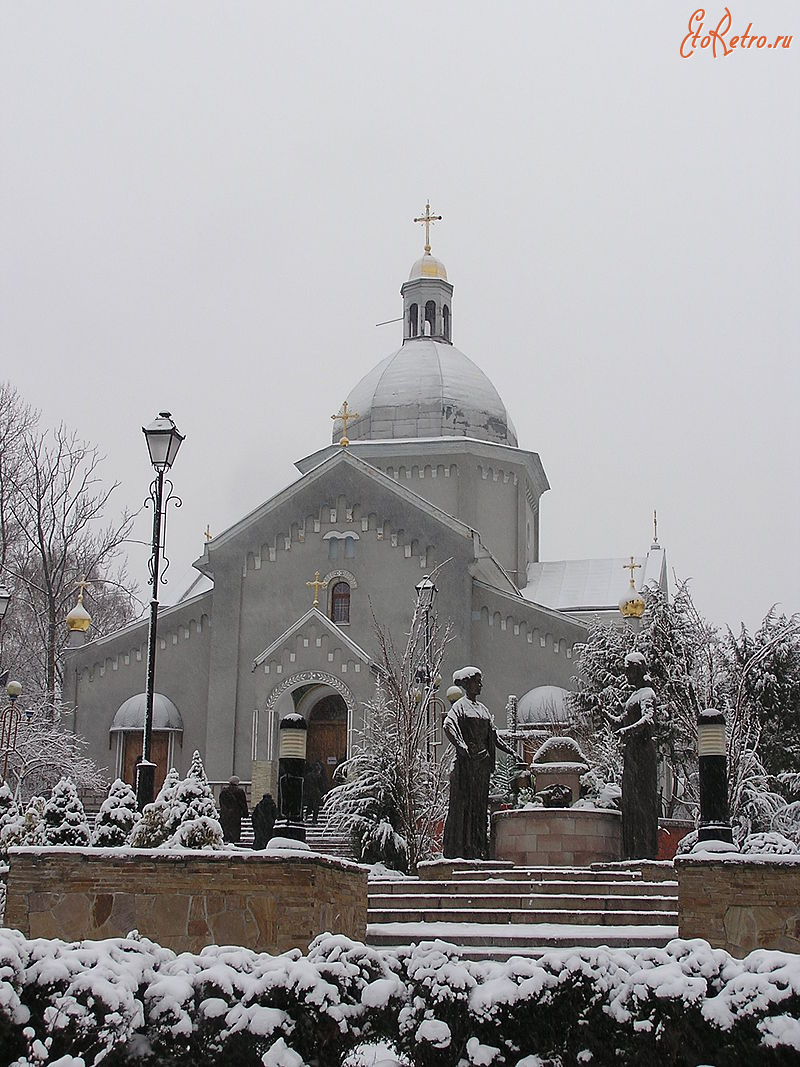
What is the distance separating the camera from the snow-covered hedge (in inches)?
248

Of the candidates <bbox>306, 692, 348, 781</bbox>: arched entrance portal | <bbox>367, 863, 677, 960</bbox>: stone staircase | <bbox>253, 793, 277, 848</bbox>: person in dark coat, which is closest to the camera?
<bbox>367, 863, 677, 960</bbox>: stone staircase

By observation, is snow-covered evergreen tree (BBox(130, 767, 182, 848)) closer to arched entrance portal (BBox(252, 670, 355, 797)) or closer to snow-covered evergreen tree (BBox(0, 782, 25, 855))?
snow-covered evergreen tree (BBox(0, 782, 25, 855))

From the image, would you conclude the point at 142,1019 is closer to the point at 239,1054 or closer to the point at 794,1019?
the point at 239,1054

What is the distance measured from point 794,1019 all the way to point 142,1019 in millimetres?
3162

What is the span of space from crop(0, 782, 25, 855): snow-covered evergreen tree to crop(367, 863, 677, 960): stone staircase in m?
4.03

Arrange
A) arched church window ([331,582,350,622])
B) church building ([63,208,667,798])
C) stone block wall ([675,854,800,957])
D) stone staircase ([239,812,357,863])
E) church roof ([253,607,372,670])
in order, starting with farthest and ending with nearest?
arched church window ([331,582,350,622]) → church building ([63,208,667,798]) → church roof ([253,607,372,670]) → stone staircase ([239,812,357,863]) → stone block wall ([675,854,800,957])

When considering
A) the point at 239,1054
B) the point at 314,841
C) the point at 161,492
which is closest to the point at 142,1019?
the point at 239,1054

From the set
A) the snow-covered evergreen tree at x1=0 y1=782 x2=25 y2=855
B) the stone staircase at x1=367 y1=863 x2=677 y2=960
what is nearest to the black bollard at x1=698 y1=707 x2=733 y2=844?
the stone staircase at x1=367 y1=863 x2=677 y2=960

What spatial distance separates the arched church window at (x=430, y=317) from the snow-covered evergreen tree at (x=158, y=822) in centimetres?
3060

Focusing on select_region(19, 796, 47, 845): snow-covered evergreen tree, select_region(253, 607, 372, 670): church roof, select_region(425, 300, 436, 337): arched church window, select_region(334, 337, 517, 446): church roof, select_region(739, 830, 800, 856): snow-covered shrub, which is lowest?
select_region(739, 830, 800, 856): snow-covered shrub

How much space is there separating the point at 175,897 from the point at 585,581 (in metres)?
29.0

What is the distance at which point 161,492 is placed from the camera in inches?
622

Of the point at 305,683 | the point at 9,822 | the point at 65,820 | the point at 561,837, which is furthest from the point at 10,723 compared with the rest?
the point at 561,837

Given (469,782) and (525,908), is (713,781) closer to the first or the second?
(525,908)
